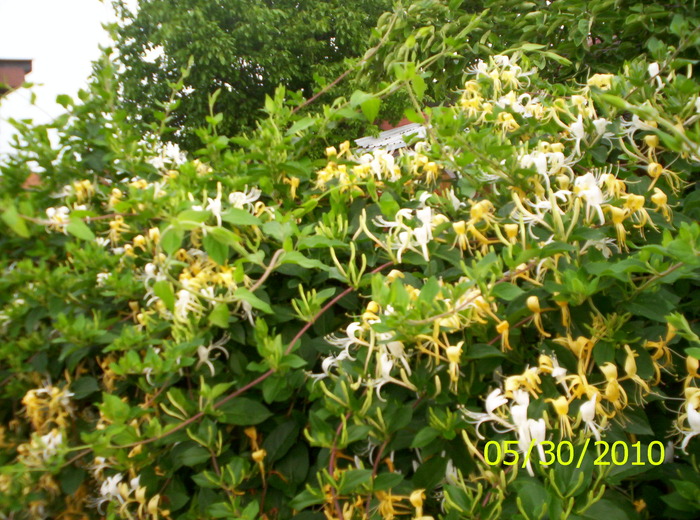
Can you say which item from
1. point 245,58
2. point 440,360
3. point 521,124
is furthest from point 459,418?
point 245,58

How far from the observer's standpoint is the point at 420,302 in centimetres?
63

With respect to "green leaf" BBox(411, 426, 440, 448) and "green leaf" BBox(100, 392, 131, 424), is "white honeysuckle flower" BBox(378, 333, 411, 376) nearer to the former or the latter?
"green leaf" BBox(411, 426, 440, 448)

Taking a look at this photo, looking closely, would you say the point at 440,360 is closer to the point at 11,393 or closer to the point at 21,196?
the point at 11,393

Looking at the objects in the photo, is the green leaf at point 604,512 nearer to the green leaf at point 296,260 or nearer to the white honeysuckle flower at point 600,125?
the green leaf at point 296,260

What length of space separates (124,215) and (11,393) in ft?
1.40

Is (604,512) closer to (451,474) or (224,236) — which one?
(451,474)

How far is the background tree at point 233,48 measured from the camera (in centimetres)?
946

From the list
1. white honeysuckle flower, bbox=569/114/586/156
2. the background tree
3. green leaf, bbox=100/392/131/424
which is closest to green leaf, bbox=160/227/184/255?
green leaf, bbox=100/392/131/424

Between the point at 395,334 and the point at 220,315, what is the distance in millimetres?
241

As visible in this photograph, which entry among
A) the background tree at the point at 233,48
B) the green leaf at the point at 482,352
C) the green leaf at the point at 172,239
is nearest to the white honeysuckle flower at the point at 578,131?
the green leaf at the point at 482,352

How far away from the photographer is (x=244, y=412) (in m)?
0.77

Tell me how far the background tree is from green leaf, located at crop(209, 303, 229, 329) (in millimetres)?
8991

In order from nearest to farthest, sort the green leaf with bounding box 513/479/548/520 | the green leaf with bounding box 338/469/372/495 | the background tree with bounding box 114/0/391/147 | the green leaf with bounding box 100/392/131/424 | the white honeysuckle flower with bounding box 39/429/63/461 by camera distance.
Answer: the green leaf with bounding box 513/479/548/520 < the green leaf with bounding box 338/469/372/495 < the green leaf with bounding box 100/392/131/424 < the white honeysuckle flower with bounding box 39/429/63/461 < the background tree with bounding box 114/0/391/147

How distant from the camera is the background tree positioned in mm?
9461
